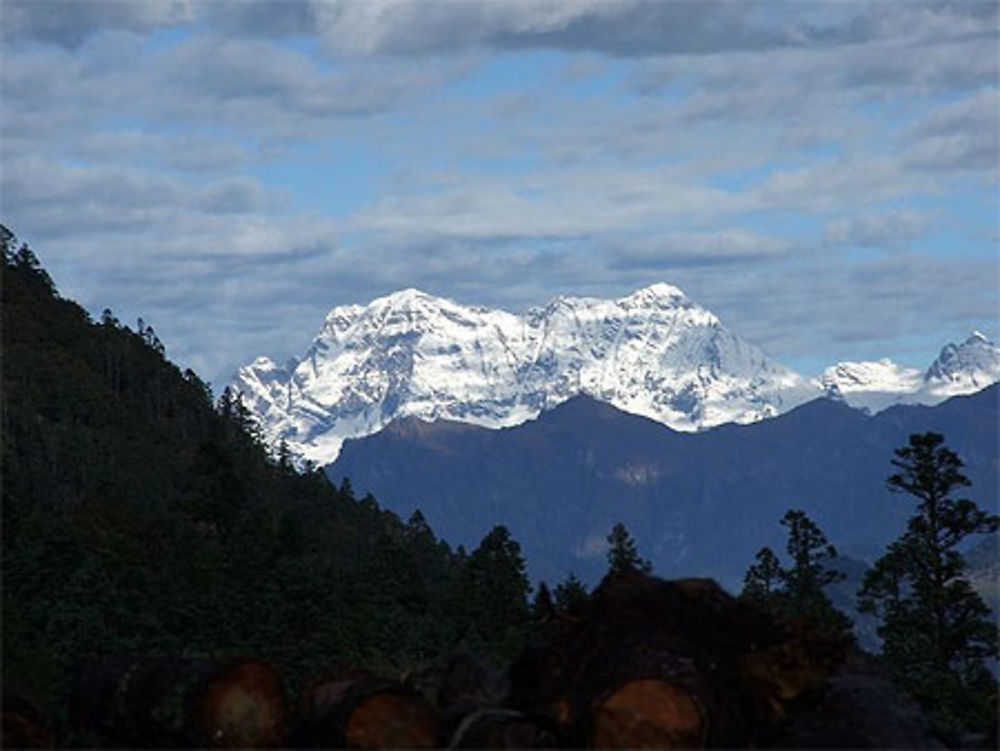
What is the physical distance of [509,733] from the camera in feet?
96.0

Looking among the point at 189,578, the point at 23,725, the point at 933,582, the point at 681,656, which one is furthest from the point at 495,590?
the point at 23,725

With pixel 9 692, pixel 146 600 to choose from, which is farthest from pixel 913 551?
pixel 9 692

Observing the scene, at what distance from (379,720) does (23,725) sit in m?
5.49

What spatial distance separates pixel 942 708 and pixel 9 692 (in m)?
28.1

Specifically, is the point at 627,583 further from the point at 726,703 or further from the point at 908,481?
the point at 908,481

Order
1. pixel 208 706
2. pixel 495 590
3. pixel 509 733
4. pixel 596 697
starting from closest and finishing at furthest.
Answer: pixel 596 697 < pixel 509 733 < pixel 208 706 < pixel 495 590

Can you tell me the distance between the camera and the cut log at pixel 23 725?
28.8 metres

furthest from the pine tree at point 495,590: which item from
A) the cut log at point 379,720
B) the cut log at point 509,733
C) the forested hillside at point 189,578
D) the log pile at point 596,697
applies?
the cut log at point 509,733

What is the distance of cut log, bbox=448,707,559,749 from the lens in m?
29.0

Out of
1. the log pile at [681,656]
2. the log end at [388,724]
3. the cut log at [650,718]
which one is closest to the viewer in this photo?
the cut log at [650,718]

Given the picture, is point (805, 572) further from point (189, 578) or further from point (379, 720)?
point (379, 720)

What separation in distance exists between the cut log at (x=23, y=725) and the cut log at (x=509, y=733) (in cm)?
631

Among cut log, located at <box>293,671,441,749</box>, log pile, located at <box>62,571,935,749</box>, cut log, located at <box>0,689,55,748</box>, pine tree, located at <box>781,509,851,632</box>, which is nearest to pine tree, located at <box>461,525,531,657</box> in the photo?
pine tree, located at <box>781,509,851,632</box>

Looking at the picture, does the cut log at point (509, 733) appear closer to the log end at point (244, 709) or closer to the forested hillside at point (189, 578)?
the log end at point (244, 709)
